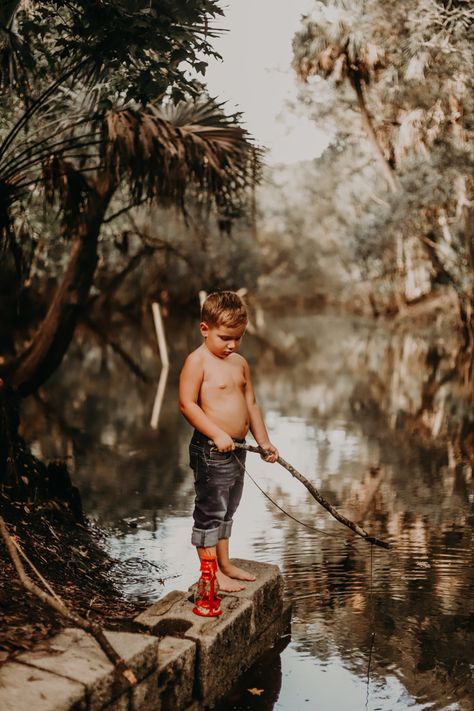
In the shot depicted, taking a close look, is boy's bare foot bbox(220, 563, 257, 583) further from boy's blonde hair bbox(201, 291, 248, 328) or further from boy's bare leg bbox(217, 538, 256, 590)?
boy's blonde hair bbox(201, 291, 248, 328)

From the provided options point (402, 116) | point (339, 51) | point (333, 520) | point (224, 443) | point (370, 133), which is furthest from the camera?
point (370, 133)

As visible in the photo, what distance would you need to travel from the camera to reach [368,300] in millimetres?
52469

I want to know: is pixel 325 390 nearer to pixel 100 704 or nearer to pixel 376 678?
pixel 376 678


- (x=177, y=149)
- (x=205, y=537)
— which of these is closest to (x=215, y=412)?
(x=205, y=537)

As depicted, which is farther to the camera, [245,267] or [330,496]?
[245,267]

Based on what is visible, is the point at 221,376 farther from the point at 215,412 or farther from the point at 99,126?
the point at 99,126

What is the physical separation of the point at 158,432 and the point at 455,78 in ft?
41.6

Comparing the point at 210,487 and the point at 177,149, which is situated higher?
the point at 177,149

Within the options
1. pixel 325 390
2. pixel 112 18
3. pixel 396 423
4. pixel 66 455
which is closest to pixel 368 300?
pixel 325 390

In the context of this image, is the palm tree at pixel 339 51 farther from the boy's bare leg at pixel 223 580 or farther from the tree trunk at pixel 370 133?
the boy's bare leg at pixel 223 580

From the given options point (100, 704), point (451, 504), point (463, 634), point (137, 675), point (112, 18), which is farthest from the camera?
point (451, 504)

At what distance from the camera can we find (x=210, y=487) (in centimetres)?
436

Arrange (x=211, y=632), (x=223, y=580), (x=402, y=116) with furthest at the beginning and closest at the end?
(x=402, y=116), (x=223, y=580), (x=211, y=632)

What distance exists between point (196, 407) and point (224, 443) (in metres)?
0.21
